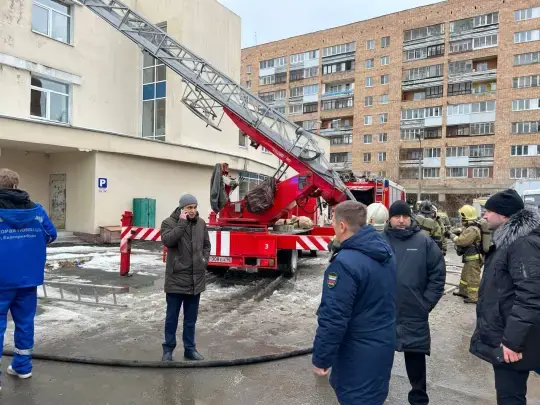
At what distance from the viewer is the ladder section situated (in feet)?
30.6

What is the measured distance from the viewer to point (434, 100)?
2078 inches

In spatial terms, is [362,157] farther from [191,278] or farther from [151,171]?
[191,278]

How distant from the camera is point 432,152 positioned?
5328 cm

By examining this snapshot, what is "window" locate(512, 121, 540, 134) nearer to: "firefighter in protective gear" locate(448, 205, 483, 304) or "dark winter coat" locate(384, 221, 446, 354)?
"firefighter in protective gear" locate(448, 205, 483, 304)

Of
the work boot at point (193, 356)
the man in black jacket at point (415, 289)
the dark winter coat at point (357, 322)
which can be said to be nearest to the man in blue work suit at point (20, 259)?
the work boot at point (193, 356)

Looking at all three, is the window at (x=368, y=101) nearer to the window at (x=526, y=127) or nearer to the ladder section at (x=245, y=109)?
the window at (x=526, y=127)

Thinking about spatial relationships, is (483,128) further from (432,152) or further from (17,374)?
(17,374)

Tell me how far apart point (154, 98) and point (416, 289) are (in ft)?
67.3

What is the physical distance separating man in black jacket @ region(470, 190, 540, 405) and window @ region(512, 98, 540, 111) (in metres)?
52.5

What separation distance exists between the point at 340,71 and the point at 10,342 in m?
59.6

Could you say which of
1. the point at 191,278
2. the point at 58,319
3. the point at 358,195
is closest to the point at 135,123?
the point at 358,195

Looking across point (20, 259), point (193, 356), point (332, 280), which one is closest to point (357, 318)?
point (332, 280)

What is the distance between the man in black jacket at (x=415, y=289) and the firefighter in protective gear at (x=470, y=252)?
3985 millimetres

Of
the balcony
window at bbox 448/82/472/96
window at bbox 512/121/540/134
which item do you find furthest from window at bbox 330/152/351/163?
window at bbox 512/121/540/134
